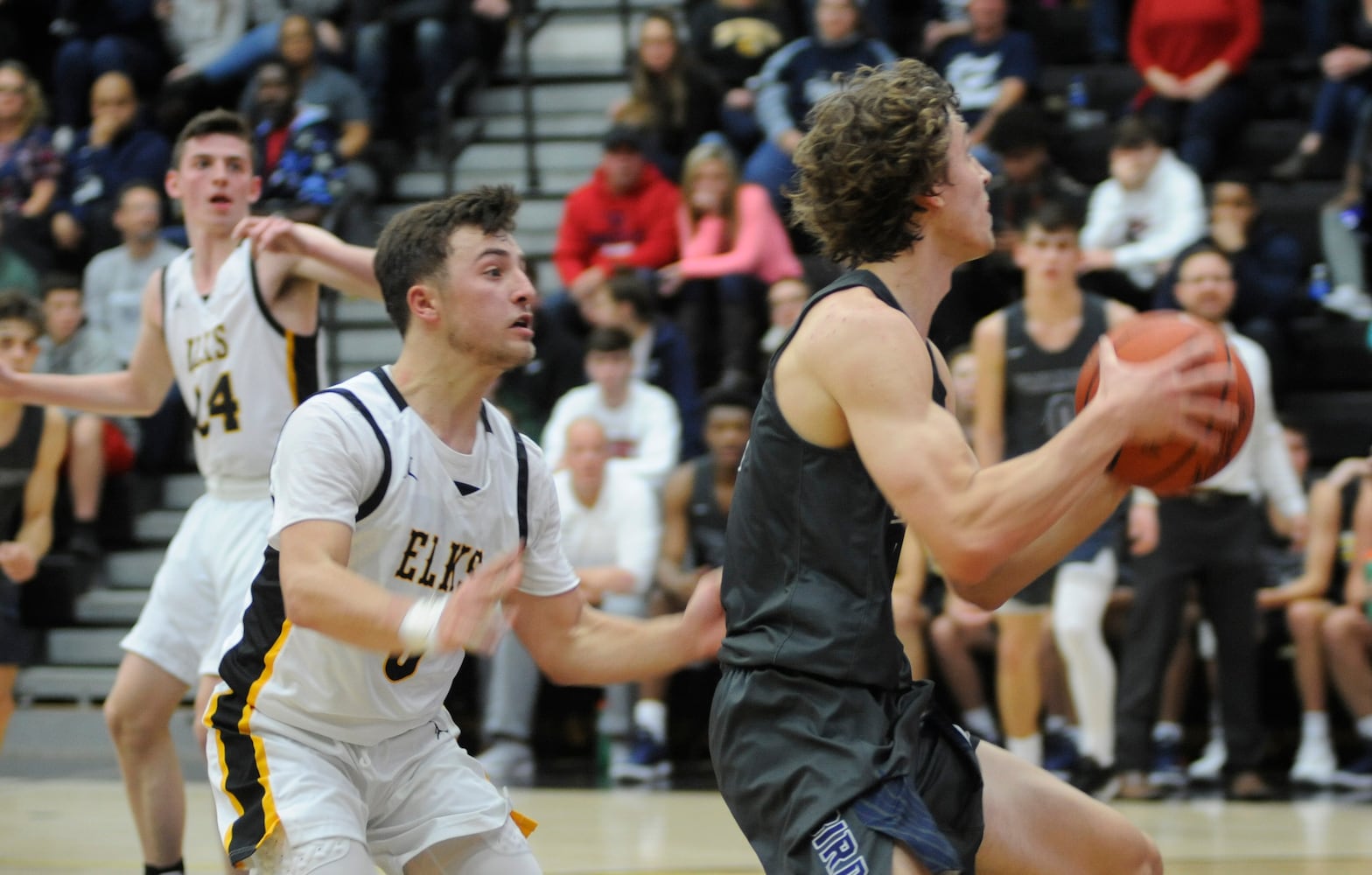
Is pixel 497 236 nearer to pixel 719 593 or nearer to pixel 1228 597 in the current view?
pixel 719 593

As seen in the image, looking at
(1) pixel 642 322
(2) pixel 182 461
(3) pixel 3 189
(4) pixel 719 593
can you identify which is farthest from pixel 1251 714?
(3) pixel 3 189

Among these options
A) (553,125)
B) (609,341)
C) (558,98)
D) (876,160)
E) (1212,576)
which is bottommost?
(1212,576)

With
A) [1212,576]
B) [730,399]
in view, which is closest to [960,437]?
[1212,576]

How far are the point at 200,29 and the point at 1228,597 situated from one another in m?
7.69

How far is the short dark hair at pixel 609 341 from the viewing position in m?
7.54

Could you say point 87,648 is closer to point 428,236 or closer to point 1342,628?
point 1342,628

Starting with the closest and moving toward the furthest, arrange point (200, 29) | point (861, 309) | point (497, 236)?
point (861, 309), point (497, 236), point (200, 29)

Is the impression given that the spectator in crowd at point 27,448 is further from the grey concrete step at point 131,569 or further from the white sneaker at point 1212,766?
Result: the white sneaker at point 1212,766

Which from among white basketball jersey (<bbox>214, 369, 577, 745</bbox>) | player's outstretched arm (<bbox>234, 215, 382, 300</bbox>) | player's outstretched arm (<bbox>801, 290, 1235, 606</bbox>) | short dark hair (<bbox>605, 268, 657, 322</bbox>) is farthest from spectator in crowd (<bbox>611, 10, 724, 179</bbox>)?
player's outstretched arm (<bbox>801, 290, 1235, 606</bbox>)

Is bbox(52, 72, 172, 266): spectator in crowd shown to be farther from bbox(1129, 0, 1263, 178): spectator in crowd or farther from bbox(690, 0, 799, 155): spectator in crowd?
bbox(1129, 0, 1263, 178): spectator in crowd

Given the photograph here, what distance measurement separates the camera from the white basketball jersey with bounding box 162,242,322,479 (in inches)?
189

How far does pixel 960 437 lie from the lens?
2.70 meters

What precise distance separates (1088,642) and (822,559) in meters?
3.96

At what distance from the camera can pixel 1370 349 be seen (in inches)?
324
